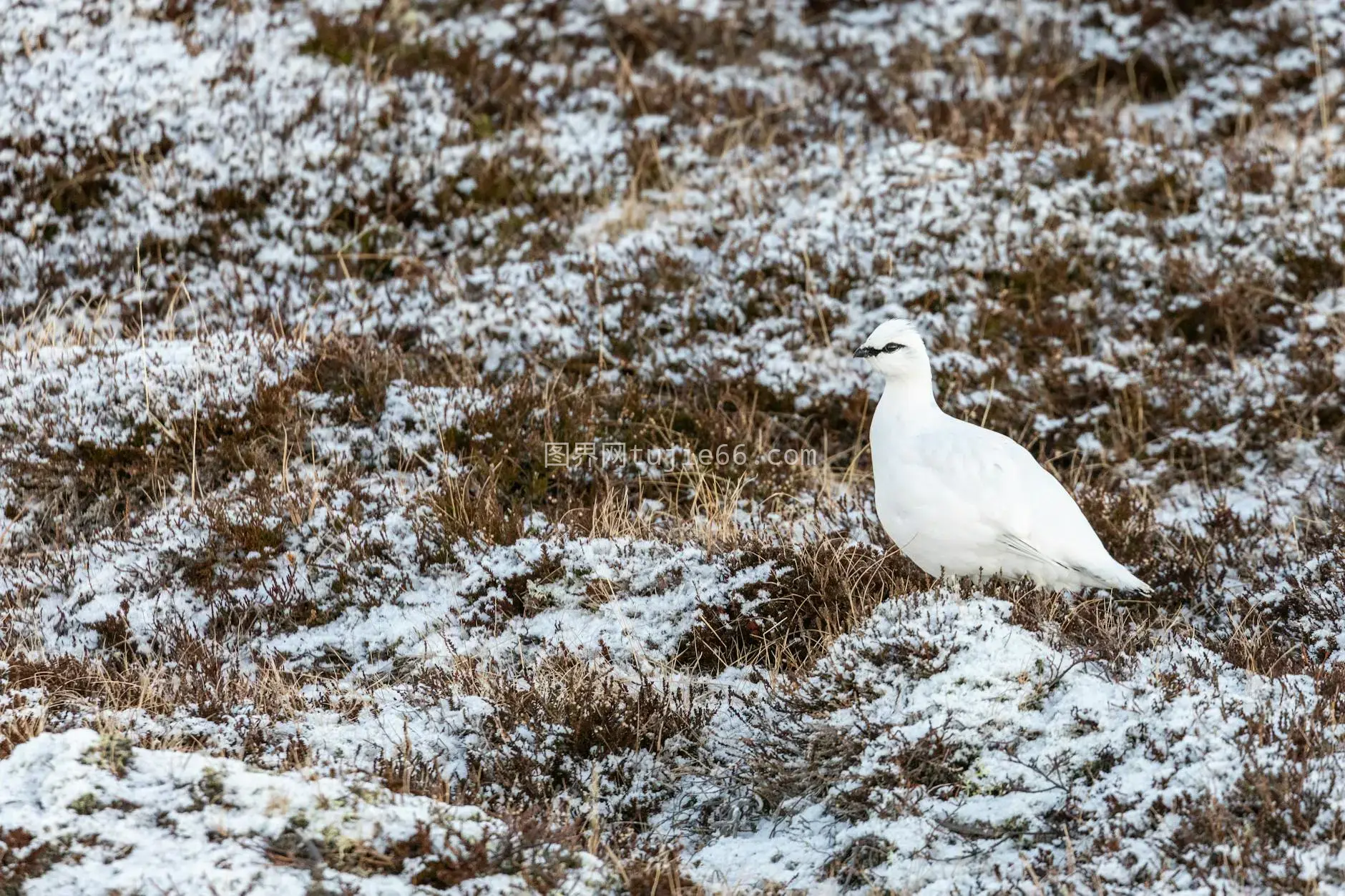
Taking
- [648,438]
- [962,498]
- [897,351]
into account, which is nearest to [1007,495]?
[962,498]

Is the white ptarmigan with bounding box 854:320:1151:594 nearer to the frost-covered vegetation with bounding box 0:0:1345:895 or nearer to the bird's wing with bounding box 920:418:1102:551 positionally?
the bird's wing with bounding box 920:418:1102:551

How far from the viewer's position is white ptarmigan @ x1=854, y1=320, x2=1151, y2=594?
12.6 feet

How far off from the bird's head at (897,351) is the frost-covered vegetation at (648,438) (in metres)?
0.71

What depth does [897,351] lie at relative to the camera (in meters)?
4.14

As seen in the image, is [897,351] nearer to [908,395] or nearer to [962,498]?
[908,395]

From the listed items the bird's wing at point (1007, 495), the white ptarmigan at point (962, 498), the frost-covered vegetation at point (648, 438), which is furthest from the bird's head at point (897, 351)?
the frost-covered vegetation at point (648, 438)

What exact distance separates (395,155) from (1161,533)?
463 cm

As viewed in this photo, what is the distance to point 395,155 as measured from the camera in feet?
23.3

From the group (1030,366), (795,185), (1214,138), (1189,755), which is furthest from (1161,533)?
(1214,138)

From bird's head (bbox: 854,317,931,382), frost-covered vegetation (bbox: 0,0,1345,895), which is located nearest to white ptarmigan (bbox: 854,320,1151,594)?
bird's head (bbox: 854,317,931,382)

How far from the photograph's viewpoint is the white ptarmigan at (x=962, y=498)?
3854 mm

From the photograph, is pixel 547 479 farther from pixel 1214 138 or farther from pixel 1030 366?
pixel 1214 138

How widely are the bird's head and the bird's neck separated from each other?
0.01 meters

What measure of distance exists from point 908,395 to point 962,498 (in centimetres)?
50
